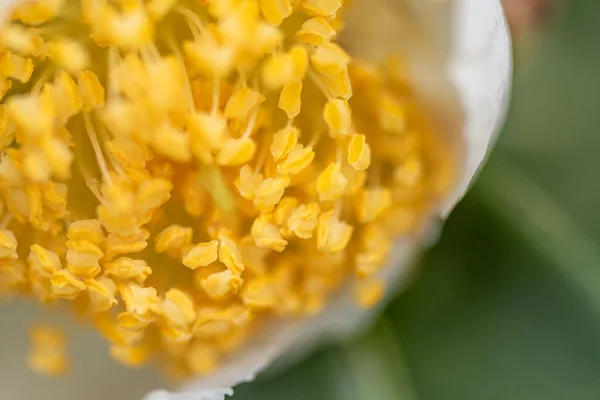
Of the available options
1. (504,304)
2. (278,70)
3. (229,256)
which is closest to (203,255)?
(229,256)

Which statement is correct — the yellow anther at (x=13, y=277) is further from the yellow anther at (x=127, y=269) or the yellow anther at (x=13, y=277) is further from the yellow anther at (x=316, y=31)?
the yellow anther at (x=316, y=31)

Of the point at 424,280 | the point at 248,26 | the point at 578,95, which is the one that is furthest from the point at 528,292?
the point at 248,26

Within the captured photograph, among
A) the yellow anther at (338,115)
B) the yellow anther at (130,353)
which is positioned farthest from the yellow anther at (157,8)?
the yellow anther at (130,353)

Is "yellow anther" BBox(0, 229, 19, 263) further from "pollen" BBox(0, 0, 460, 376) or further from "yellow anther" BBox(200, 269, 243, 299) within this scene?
"yellow anther" BBox(200, 269, 243, 299)

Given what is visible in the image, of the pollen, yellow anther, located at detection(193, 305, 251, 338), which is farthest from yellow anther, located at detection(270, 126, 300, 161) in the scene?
yellow anther, located at detection(193, 305, 251, 338)

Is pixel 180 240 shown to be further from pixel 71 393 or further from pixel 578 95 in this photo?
pixel 578 95
